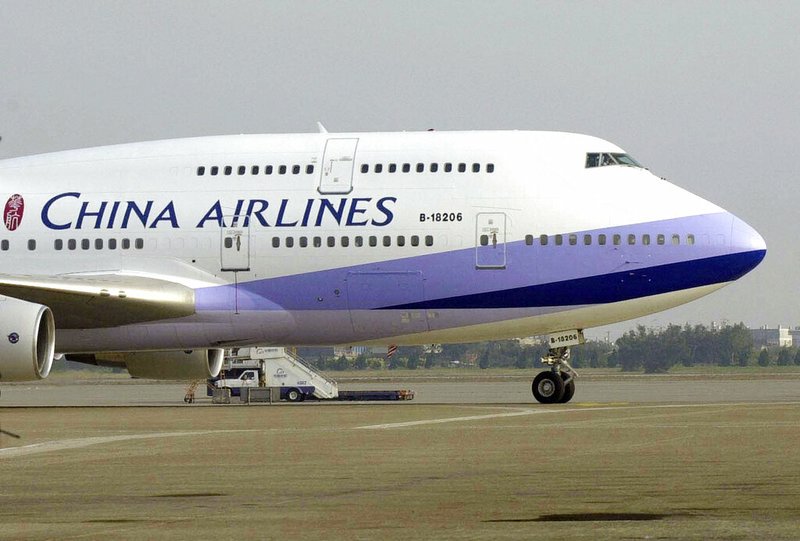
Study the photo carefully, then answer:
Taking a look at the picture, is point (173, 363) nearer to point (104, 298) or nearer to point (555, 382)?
point (104, 298)

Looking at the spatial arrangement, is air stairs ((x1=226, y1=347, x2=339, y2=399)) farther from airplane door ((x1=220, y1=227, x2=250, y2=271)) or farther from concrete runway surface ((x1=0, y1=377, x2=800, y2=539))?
concrete runway surface ((x1=0, y1=377, x2=800, y2=539))

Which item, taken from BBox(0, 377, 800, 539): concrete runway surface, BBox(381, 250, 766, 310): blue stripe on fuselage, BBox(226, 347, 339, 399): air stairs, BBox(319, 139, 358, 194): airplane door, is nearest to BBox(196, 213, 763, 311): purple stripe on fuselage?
BBox(381, 250, 766, 310): blue stripe on fuselage

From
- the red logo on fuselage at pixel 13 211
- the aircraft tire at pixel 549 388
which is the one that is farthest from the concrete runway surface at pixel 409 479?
the red logo on fuselage at pixel 13 211

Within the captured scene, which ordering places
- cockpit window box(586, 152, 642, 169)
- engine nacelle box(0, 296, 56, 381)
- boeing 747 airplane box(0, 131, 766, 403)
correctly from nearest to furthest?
engine nacelle box(0, 296, 56, 381) < boeing 747 airplane box(0, 131, 766, 403) < cockpit window box(586, 152, 642, 169)

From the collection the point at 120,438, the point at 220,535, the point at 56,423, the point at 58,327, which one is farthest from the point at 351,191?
the point at 220,535

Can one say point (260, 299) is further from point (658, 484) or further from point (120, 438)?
point (658, 484)

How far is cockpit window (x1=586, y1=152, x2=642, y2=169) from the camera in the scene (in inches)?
1118

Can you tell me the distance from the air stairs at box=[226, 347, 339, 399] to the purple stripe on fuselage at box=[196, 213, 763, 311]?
1895 centimetres

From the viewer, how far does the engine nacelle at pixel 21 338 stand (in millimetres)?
25438

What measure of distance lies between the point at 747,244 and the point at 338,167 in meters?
8.45

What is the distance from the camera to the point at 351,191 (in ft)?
93.2

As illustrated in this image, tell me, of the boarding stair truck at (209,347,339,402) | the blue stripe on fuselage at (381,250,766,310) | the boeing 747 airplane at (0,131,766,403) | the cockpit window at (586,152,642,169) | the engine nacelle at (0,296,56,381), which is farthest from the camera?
the boarding stair truck at (209,347,339,402)

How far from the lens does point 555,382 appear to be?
27.6 metres

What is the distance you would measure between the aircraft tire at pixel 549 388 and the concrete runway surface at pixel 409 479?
20.1ft
